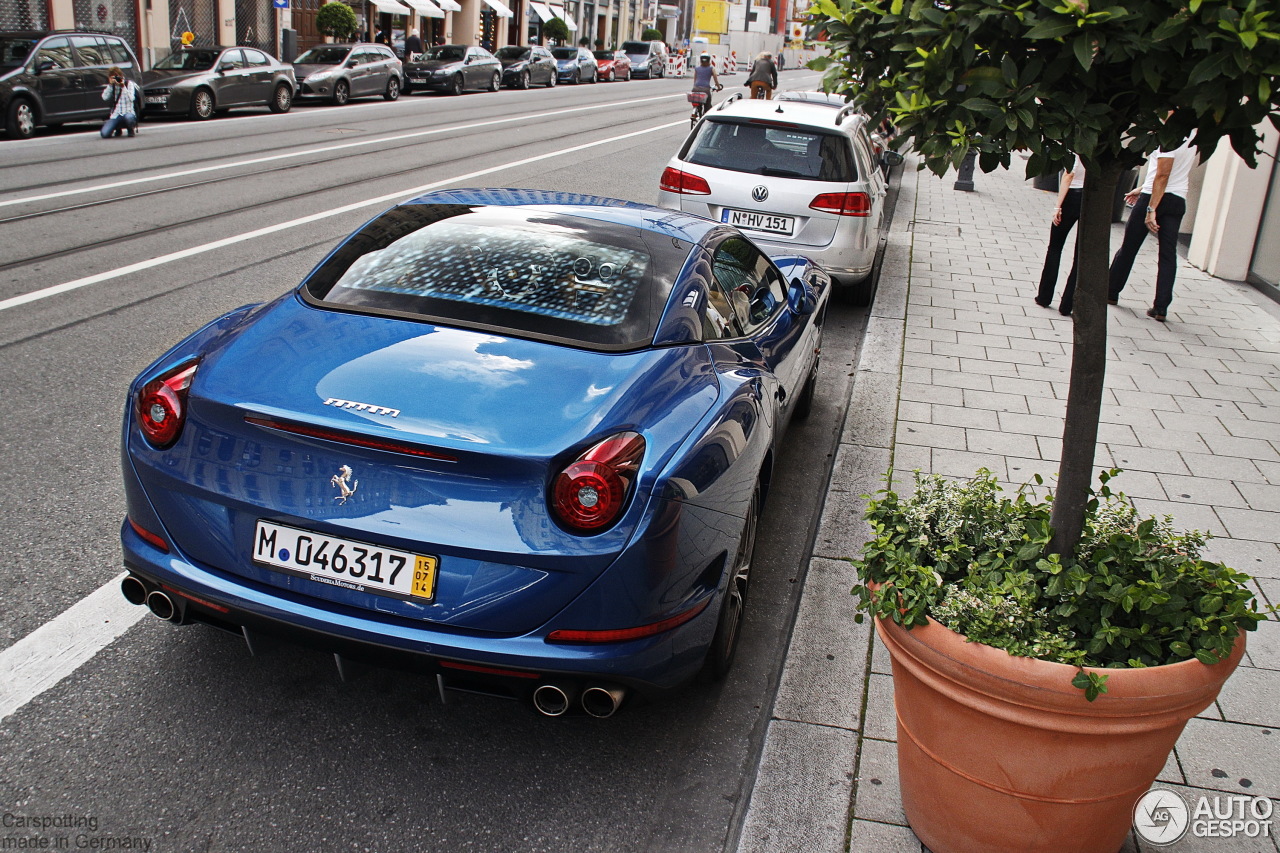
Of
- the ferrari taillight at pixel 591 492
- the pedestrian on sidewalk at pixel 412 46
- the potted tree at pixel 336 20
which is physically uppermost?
the potted tree at pixel 336 20

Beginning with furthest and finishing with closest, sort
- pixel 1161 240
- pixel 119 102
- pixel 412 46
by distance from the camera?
pixel 412 46 < pixel 119 102 < pixel 1161 240

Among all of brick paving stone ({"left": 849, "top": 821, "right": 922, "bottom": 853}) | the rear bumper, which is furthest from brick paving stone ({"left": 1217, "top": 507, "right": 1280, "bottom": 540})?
the rear bumper

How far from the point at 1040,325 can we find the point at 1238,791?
6.15m

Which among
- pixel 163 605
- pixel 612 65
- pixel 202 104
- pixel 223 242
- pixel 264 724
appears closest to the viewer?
pixel 163 605

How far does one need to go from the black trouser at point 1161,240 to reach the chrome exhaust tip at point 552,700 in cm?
768

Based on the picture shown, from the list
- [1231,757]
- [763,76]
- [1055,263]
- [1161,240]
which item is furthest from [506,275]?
[763,76]

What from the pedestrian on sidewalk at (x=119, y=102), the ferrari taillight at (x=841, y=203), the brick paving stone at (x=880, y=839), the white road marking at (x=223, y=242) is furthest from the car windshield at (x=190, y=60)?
the brick paving stone at (x=880, y=839)

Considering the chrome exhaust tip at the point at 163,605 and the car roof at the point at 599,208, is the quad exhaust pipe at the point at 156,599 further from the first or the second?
the car roof at the point at 599,208

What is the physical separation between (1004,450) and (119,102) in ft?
54.6

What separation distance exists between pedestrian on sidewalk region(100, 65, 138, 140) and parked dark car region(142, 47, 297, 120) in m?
2.05

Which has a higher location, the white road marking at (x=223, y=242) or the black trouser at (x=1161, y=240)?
the black trouser at (x=1161, y=240)

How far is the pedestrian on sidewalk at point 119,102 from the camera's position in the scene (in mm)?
17781

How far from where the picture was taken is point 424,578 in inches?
109

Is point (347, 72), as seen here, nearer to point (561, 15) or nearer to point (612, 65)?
point (612, 65)
